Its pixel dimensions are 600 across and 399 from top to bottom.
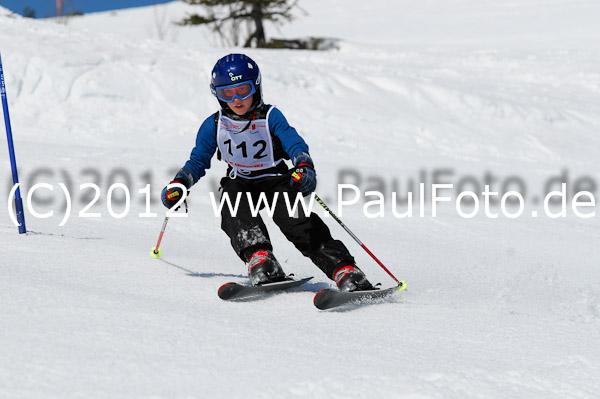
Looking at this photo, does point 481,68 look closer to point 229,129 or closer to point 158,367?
point 229,129

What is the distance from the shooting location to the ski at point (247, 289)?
3.41 metres

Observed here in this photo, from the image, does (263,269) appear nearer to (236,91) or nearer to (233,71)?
(236,91)

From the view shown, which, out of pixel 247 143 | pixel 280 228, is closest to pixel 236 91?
pixel 247 143

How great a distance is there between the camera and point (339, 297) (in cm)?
344

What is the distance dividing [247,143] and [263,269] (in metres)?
0.91

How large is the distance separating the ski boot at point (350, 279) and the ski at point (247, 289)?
297mm

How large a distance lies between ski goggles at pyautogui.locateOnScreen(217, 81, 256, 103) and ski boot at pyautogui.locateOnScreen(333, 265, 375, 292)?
127cm

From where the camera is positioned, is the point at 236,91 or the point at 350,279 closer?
the point at 350,279

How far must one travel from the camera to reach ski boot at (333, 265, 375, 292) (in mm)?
3678

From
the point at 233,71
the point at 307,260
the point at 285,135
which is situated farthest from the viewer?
the point at 307,260

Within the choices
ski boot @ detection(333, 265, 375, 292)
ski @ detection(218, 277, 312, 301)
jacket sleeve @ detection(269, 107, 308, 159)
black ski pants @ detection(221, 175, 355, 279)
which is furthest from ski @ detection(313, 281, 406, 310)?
jacket sleeve @ detection(269, 107, 308, 159)

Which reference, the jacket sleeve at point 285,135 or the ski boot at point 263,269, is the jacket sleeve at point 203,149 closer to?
the jacket sleeve at point 285,135

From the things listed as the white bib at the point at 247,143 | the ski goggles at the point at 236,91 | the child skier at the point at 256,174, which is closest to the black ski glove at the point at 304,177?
the child skier at the point at 256,174

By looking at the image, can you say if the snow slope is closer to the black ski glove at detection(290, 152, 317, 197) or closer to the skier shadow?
the skier shadow
